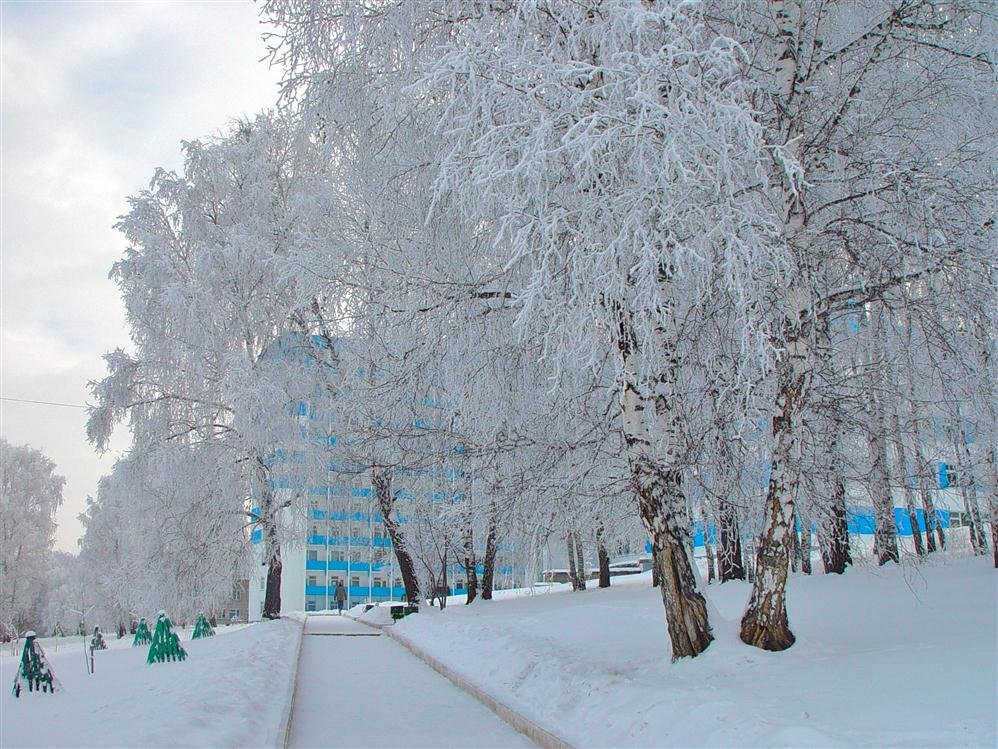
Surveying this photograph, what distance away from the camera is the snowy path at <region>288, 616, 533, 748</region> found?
7523 millimetres

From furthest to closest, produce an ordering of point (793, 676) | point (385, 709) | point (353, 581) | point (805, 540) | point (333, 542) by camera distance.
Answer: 1. point (353, 581)
2. point (333, 542)
3. point (805, 540)
4. point (385, 709)
5. point (793, 676)

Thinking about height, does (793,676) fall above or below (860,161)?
below

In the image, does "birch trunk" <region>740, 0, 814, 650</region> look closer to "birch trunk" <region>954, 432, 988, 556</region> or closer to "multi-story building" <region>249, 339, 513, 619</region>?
"birch trunk" <region>954, 432, 988, 556</region>

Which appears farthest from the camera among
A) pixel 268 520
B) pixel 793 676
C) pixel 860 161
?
pixel 268 520

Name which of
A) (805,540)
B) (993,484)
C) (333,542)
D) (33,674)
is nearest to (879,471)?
(993,484)

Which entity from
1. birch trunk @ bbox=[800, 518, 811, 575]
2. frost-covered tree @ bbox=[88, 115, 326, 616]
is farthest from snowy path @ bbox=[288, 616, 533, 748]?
frost-covered tree @ bbox=[88, 115, 326, 616]

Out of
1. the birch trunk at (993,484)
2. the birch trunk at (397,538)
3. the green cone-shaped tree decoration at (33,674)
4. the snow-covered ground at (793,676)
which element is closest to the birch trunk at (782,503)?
the snow-covered ground at (793,676)

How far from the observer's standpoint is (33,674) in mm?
12320

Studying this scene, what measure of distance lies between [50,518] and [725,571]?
5407cm

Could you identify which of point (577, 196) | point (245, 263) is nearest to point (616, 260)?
point (577, 196)

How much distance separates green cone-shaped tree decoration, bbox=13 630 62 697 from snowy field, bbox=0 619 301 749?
0.59 feet

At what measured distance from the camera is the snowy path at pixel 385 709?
24.7ft

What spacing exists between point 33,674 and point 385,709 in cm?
652

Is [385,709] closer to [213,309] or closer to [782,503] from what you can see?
[782,503]
